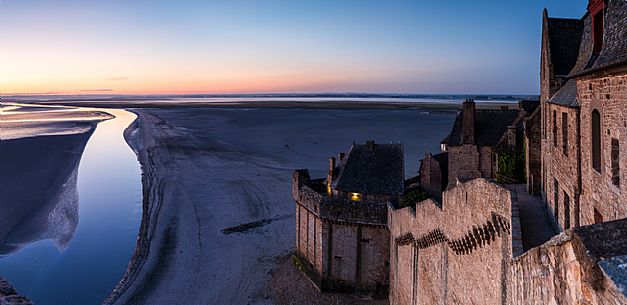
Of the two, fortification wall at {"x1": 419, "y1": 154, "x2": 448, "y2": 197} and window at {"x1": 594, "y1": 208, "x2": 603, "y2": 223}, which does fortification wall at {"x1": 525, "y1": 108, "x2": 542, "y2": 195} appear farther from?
window at {"x1": 594, "y1": 208, "x2": 603, "y2": 223}

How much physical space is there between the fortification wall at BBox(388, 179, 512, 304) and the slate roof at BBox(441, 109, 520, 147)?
12255 millimetres

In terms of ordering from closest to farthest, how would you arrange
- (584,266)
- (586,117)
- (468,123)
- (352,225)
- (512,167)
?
(584,266) < (586,117) < (352,225) < (512,167) < (468,123)

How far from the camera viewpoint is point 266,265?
94.4 ft

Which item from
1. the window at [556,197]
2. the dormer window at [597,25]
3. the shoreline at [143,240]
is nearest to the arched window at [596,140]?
the dormer window at [597,25]

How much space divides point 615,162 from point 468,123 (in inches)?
864

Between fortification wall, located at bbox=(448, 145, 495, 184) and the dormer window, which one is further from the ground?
the dormer window

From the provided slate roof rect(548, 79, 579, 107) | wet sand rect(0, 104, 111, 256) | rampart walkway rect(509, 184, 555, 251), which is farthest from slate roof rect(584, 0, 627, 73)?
wet sand rect(0, 104, 111, 256)

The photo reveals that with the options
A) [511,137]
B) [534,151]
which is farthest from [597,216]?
[511,137]

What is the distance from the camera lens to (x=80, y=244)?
109ft

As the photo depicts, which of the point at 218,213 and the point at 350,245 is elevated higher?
the point at 350,245

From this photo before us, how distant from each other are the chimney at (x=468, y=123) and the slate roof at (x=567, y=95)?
14.0m

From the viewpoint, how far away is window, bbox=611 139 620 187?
10.6m

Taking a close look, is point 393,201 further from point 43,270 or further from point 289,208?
point 43,270

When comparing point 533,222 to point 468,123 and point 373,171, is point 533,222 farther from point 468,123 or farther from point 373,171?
point 468,123
